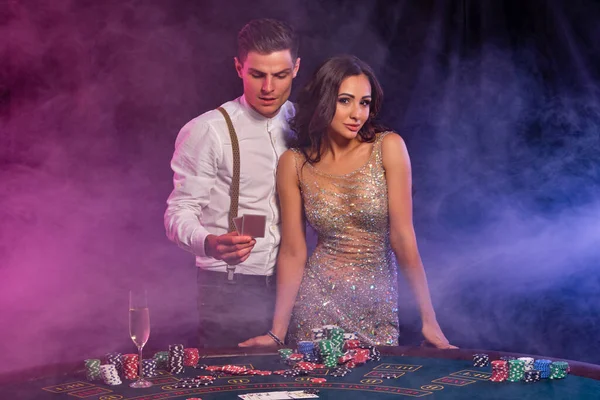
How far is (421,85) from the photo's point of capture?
13.7 ft

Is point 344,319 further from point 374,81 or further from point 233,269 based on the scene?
point 374,81

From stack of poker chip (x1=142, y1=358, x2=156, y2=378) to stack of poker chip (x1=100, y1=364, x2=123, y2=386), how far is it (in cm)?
8

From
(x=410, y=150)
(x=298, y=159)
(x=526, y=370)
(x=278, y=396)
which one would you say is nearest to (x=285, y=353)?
(x=278, y=396)

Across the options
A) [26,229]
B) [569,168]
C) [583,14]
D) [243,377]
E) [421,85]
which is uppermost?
[583,14]

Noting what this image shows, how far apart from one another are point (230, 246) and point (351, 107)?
2.33 ft

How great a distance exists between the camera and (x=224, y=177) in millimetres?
3146

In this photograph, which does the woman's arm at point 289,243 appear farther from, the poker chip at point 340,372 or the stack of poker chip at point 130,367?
the stack of poker chip at point 130,367

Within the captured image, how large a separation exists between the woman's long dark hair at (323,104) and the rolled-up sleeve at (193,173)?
31cm

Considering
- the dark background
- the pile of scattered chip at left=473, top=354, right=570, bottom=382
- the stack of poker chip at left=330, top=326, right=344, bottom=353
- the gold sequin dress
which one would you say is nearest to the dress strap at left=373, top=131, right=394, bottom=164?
the gold sequin dress

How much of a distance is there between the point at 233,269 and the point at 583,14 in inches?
86.5

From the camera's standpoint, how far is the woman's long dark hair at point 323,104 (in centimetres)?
299

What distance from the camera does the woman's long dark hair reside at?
2.99m

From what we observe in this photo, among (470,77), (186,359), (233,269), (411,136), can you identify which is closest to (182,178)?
(233,269)

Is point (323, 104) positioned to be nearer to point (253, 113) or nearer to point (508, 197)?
point (253, 113)
